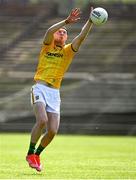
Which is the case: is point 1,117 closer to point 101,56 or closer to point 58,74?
point 101,56

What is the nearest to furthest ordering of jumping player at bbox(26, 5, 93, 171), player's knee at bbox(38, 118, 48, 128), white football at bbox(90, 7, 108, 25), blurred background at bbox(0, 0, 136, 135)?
player's knee at bbox(38, 118, 48, 128) → jumping player at bbox(26, 5, 93, 171) → white football at bbox(90, 7, 108, 25) → blurred background at bbox(0, 0, 136, 135)

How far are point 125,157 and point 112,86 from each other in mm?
16304

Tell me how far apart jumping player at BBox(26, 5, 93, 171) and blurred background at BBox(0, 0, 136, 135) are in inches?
708

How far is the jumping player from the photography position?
1205 cm

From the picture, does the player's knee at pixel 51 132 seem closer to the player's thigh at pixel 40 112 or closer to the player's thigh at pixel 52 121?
the player's thigh at pixel 52 121

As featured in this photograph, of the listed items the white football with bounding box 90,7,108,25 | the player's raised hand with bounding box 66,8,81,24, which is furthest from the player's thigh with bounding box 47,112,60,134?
the white football with bounding box 90,7,108,25

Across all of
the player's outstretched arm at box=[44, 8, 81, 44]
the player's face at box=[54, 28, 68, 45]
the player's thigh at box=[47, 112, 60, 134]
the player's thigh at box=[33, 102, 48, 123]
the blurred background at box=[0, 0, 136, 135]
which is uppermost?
the player's outstretched arm at box=[44, 8, 81, 44]

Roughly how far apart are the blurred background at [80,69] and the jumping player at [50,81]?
1798 centimetres

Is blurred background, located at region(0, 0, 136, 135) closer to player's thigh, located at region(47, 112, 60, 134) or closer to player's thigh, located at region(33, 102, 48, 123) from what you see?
player's thigh, located at region(47, 112, 60, 134)

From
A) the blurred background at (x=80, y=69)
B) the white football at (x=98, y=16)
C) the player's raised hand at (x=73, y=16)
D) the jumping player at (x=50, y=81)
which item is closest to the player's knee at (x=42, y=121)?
the jumping player at (x=50, y=81)

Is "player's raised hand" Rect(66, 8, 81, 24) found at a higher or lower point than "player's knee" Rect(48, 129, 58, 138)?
higher

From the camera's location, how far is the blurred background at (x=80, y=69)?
3142 centimetres

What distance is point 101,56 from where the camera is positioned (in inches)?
1398

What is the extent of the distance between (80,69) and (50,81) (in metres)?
22.2
